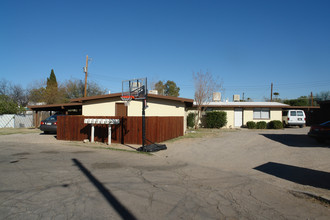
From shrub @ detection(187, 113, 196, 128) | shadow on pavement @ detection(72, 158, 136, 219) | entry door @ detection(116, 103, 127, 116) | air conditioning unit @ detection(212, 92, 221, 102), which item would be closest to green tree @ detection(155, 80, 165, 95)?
air conditioning unit @ detection(212, 92, 221, 102)

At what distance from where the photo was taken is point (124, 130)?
1227cm

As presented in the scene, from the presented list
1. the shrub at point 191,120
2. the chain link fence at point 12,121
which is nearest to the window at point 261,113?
the shrub at point 191,120

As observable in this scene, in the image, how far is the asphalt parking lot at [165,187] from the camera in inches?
151

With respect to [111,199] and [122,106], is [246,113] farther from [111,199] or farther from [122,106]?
[111,199]

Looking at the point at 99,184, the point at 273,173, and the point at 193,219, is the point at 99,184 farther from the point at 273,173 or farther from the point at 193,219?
the point at 273,173

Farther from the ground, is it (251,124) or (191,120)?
(191,120)

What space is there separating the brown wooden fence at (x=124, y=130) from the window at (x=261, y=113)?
13.1m

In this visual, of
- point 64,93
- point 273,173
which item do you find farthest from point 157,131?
point 64,93

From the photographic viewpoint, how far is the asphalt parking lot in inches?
151

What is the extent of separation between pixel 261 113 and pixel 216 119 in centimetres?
525

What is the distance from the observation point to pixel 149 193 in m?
4.73

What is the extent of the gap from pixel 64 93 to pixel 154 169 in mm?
36909

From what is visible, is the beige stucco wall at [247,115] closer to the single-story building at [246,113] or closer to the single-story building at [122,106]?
the single-story building at [246,113]

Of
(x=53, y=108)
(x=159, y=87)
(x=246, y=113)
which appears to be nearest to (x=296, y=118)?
(x=246, y=113)
